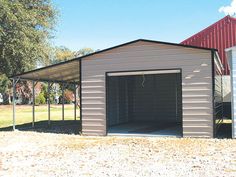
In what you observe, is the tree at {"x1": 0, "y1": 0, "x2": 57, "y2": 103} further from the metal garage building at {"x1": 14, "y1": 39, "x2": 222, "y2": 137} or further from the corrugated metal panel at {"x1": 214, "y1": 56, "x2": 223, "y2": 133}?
the corrugated metal panel at {"x1": 214, "y1": 56, "x2": 223, "y2": 133}

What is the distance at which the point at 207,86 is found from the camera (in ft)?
36.7

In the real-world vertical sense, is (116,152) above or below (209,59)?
below

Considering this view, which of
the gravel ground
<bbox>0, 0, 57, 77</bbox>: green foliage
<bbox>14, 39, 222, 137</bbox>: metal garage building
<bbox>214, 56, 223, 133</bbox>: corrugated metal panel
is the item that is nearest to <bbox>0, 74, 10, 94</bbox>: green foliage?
<bbox>0, 0, 57, 77</bbox>: green foliage

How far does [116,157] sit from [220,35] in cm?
1413

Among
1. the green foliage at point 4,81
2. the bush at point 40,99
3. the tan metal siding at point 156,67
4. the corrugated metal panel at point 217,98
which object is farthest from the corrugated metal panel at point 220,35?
the bush at point 40,99

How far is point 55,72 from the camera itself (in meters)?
14.8

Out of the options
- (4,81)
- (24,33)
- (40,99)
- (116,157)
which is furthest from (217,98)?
(40,99)

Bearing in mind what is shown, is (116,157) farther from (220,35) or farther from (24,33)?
(220,35)

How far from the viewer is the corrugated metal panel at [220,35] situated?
65.5ft

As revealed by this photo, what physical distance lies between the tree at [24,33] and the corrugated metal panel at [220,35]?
8294mm

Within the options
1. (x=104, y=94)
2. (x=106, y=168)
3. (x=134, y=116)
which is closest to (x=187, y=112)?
(x=104, y=94)

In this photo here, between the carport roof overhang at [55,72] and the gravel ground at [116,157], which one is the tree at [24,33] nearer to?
the carport roof overhang at [55,72]

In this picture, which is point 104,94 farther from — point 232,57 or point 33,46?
point 33,46

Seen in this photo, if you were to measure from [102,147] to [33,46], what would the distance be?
8.72 meters
